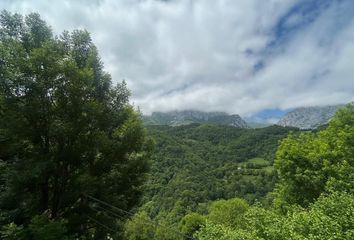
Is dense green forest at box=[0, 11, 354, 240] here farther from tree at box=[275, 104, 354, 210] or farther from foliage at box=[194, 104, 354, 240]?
tree at box=[275, 104, 354, 210]

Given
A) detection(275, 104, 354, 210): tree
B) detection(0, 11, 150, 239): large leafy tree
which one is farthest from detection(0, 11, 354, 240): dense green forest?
detection(275, 104, 354, 210): tree

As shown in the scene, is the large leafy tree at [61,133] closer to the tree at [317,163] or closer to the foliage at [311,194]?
the foliage at [311,194]

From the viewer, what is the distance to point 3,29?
16.0m

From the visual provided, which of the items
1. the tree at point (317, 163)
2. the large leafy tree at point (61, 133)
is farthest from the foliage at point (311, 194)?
the large leafy tree at point (61, 133)

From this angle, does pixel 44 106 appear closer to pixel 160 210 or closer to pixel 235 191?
pixel 160 210

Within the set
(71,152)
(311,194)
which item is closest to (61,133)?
(71,152)

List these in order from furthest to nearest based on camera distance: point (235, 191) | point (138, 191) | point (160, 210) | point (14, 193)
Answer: point (235, 191), point (160, 210), point (138, 191), point (14, 193)

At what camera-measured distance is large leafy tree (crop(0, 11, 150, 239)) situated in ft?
47.3

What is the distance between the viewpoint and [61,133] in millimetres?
14805

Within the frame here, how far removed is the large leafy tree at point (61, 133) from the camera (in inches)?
568

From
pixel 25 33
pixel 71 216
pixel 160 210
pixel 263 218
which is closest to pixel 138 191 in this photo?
pixel 71 216

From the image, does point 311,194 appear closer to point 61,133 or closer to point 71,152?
point 71,152

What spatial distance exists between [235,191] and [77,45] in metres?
165

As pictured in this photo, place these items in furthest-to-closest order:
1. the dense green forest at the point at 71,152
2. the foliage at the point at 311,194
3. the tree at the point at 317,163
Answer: the tree at the point at 317,163 → the foliage at the point at 311,194 → the dense green forest at the point at 71,152
